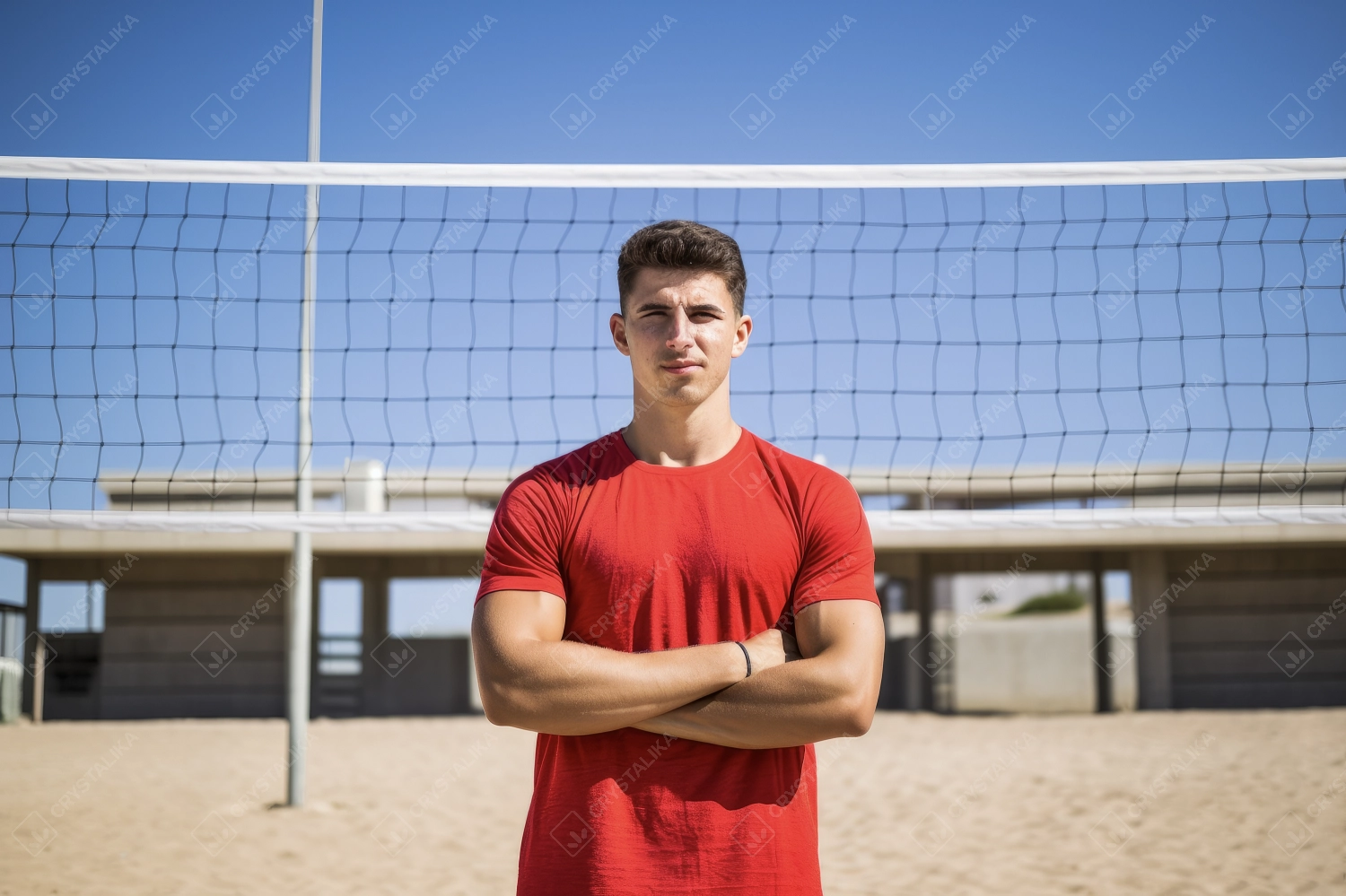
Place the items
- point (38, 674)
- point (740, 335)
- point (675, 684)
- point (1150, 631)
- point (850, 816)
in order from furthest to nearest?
point (38, 674), point (1150, 631), point (850, 816), point (740, 335), point (675, 684)

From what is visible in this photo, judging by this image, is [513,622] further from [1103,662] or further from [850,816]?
[1103,662]

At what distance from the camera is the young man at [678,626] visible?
1.50 metres

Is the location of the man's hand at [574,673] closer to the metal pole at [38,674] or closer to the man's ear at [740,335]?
the man's ear at [740,335]

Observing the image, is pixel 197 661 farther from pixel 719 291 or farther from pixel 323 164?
pixel 719 291

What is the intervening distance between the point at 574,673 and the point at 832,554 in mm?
474

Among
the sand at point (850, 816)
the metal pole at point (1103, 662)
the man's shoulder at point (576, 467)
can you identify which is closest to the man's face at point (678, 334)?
the man's shoulder at point (576, 467)

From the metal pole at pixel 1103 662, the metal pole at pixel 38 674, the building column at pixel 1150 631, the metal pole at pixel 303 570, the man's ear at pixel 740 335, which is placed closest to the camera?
the man's ear at pixel 740 335

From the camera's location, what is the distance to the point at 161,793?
7613 millimetres

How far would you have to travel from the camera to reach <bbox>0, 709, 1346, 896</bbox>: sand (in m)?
5.12

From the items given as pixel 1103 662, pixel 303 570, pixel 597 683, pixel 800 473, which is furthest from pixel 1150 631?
pixel 597 683

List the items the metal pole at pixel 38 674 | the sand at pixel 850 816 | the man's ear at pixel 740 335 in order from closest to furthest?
the man's ear at pixel 740 335 → the sand at pixel 850 816 → the metal pole at pixel 38 674

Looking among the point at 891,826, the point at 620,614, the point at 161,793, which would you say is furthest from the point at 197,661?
the point at 620,614

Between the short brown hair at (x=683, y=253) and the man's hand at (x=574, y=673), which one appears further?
the short brown hair at (x=683, y=253)

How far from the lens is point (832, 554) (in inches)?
64.1
